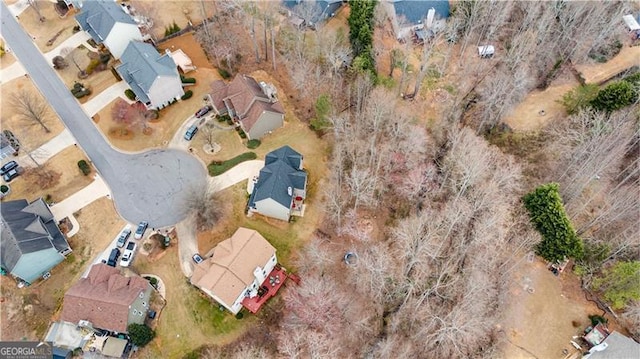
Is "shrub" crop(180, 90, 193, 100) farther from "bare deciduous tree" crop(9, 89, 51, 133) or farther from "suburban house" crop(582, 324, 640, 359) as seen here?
"suburban house" crop(582, 324, 640, 359)

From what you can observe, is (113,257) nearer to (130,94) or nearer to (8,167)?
(8,167)

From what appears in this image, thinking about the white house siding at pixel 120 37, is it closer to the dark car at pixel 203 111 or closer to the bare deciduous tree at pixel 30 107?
the bare deciduous tree at pixel 30 107

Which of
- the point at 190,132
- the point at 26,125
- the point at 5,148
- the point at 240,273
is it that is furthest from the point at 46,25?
the point at 240,273

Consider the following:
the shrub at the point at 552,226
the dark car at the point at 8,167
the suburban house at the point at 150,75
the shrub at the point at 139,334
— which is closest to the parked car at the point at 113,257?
the shrub at the point at 139,334

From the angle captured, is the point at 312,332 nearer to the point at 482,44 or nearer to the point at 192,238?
the point at 192,238

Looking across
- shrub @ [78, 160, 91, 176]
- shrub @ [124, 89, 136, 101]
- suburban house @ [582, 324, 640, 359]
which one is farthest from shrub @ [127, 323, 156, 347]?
suburban house @ [582, 324, 640, 359]

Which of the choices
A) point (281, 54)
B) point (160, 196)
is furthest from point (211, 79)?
point (160, 196)
